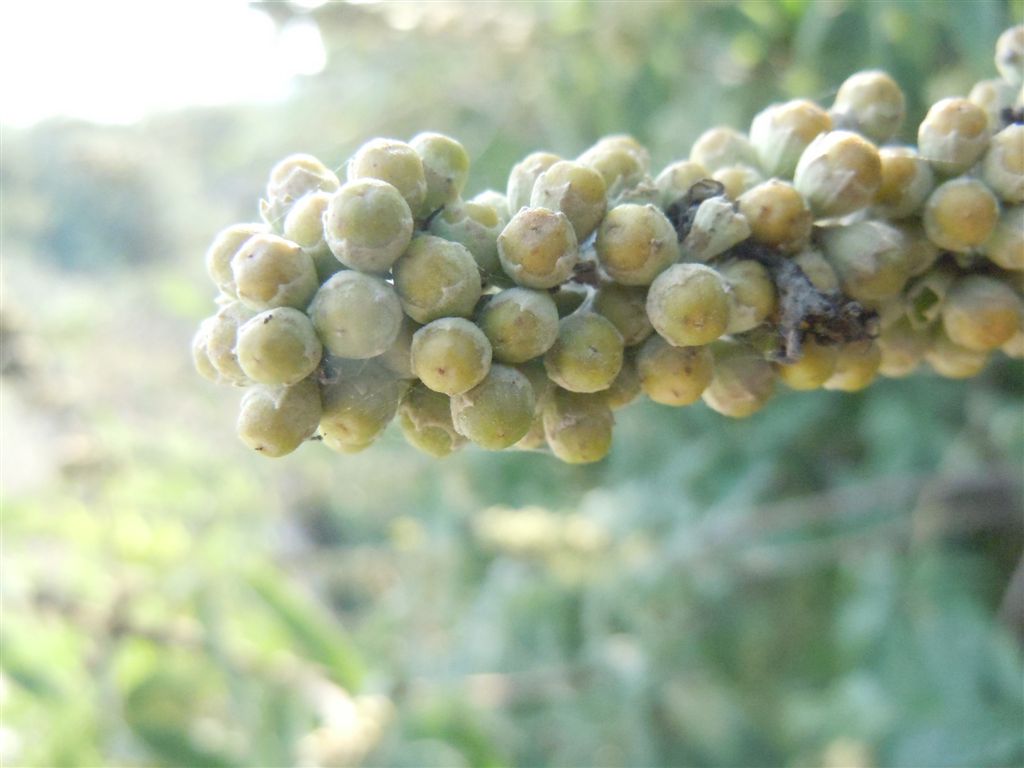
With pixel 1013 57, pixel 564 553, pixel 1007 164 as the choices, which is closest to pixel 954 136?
pixel 1007 164

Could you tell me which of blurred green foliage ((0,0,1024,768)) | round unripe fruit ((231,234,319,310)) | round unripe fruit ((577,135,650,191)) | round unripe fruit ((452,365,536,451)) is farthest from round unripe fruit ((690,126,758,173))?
blurred green foliage ((0,0,1024,768))

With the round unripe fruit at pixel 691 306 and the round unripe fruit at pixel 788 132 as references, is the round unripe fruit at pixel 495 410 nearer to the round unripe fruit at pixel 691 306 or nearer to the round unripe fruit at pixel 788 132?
the round unripe fruit at pixel 691 306

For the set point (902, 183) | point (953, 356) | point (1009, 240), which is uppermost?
point (902, 183)

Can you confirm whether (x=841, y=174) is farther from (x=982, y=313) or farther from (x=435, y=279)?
(x=435, y=279)

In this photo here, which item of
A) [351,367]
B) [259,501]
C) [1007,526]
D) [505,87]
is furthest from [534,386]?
[259,501]

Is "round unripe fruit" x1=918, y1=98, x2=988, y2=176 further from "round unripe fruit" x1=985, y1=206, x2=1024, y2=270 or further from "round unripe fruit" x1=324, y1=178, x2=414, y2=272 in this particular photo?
"round unripe fruit" x1=324, y1=178, x2=414, y2=272

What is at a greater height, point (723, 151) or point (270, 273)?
point (723, 151)
